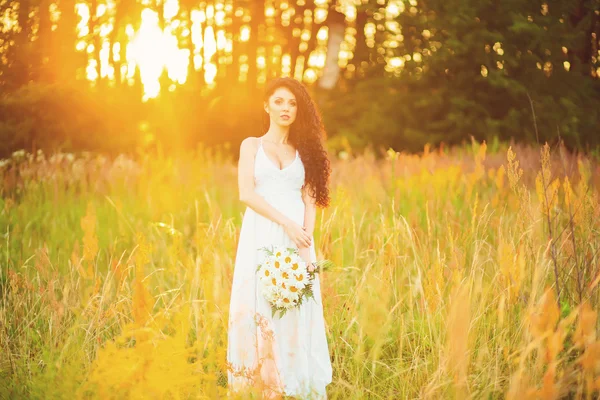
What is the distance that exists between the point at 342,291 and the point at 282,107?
1.48 metres

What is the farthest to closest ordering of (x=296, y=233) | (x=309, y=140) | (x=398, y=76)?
(x=398, y=76) < (x=309, y=140) < (x=296, y=233)

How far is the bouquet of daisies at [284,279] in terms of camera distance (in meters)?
2.44

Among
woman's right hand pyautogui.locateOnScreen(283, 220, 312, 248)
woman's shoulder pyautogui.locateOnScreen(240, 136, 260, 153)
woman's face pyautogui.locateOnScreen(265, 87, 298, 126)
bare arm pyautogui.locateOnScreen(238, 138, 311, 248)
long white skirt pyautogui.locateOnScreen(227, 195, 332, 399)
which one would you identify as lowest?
long white skirt pyautogui.locateOnScreen(227, 195, 332, 399)

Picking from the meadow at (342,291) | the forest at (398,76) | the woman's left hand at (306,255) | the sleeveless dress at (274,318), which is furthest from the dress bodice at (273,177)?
the forest at (398,76)

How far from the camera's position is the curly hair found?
112 inches

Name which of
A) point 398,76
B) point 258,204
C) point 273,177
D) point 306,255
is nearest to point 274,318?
point 306,255

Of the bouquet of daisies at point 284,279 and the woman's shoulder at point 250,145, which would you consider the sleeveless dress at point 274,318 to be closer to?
the woman's shoulder at point 250,145

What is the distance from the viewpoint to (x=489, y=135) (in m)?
10.7

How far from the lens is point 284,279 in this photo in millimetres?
2428

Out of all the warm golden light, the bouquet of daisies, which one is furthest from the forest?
the bouquet of daisies

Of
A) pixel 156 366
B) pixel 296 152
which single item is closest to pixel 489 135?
pixel 296 152

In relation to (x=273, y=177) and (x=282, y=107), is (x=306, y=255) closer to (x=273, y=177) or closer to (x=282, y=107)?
(x=273, y=177)

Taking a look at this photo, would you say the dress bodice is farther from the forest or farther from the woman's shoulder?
the forest

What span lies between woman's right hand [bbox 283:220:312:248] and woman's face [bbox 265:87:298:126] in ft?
1.77
